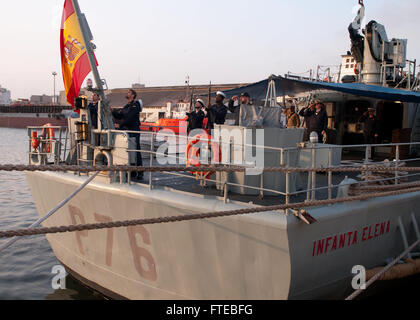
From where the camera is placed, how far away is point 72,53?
711cm

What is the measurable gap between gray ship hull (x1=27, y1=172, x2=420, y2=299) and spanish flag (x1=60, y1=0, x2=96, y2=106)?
5.45 feet

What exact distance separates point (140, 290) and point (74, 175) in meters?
2.29

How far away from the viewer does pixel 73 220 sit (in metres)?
7.12

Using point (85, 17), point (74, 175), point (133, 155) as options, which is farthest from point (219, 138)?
point (85, 17)

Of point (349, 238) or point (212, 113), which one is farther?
point (212, 113)

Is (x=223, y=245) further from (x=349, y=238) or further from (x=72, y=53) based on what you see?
(x=72, y=53)

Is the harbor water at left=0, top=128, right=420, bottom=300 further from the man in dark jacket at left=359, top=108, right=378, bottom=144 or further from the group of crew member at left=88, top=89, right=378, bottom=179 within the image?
the man in dark jacket at left=359, top=108, right=378, bottom=144

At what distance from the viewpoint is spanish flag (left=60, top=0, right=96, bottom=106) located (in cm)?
701

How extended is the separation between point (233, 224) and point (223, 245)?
36cm

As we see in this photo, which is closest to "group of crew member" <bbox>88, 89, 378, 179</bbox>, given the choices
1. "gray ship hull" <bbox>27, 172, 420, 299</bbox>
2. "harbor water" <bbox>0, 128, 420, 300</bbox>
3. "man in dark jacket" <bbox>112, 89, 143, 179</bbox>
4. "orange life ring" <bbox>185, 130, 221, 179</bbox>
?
"man in dark jacket" <bbox>112, 89, 143, 179</bbox>

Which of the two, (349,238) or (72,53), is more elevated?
(72,53)

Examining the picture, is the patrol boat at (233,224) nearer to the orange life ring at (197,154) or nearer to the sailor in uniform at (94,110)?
the orange life ring at (197,154)

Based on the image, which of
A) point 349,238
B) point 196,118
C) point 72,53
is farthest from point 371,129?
point 72,53

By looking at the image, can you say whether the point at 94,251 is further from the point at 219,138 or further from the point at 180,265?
the point at 219,138
